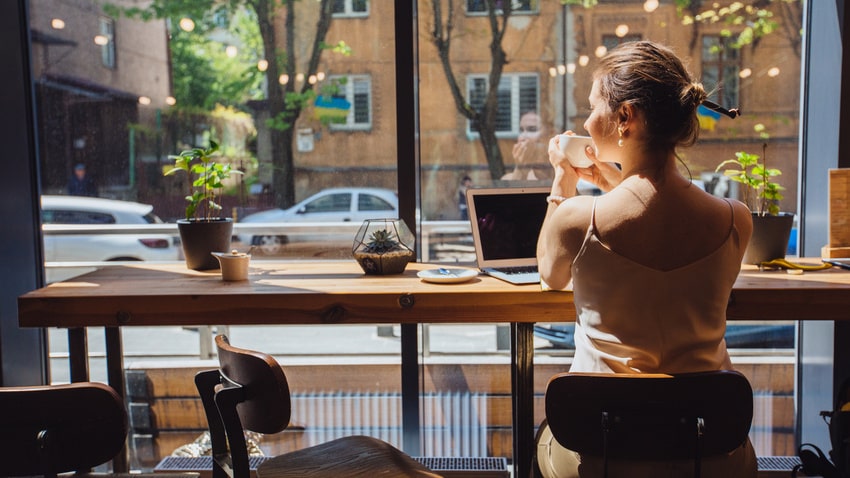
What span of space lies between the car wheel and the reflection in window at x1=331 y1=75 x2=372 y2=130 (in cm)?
52

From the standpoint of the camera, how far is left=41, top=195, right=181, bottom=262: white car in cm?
283

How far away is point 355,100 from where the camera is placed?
279 centimetres

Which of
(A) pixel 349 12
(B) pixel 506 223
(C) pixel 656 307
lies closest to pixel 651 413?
(C) pixel 656 307

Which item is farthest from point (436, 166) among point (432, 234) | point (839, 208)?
point (839, 208)

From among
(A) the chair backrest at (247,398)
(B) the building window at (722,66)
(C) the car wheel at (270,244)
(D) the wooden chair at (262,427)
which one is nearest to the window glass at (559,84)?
(B) the building window at (722,66)

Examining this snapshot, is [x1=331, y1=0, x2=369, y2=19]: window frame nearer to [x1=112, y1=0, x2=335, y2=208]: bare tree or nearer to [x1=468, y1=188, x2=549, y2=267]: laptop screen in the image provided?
[x1=112, y1=0, x2=335, y2=208]: bare tree

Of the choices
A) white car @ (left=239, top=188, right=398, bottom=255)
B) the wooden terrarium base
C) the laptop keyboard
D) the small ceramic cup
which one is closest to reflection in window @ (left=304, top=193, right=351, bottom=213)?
white car @ (left=239, top=188, right=398, bottom=255)

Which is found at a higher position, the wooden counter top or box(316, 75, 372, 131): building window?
box(316, 75, 372, 131): building window

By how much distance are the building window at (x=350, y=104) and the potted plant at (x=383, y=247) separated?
0.55 metres

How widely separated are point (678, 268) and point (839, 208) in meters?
1.36

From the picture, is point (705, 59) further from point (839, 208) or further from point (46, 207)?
point (46, 207)

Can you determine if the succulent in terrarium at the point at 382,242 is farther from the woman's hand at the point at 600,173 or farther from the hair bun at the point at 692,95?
the hair bun at the point at 692,95

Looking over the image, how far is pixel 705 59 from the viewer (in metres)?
2.78

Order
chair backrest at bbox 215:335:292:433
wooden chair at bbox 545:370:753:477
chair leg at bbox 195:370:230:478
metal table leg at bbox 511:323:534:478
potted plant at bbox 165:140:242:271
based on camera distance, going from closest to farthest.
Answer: wooden chair at bbox 545:370:753:477
chair backrest at bbox 215:335:292:433
chair leg at bbox 195:370:230:478
metal table leg at bbox 511:323:534:478
potted plant at bbox 165:140:242:271
